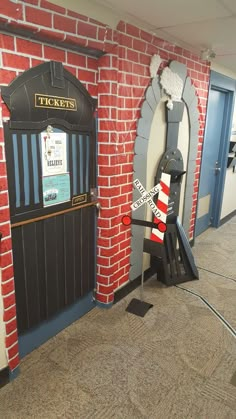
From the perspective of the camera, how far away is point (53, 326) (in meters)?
2.28

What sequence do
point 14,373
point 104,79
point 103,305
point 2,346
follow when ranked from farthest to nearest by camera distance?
point 103,305, point 104,79, point 14,373, point 2,346

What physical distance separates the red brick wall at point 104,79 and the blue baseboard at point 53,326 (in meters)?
0.15

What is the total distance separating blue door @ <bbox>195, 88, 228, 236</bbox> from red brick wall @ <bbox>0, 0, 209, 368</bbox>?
984 mm

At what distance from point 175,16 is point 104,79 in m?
0.65

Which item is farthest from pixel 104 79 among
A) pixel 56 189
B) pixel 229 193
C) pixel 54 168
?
pixel 229 193

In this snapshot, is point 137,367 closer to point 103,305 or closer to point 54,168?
point 103,305

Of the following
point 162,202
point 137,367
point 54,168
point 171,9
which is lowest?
point 137,367

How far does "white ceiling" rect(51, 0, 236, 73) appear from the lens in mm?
1834

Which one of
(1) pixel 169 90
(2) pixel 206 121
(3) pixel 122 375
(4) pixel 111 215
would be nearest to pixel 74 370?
(3) pixel 122 375

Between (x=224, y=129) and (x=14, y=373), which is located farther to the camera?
(x=224, y=129)

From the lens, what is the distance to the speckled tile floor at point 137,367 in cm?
172

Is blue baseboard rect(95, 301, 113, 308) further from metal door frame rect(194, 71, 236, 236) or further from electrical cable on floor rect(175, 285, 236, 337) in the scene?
metal door frame rect(194, 71, 236, 236)

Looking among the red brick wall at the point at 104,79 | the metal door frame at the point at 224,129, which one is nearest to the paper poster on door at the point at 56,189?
the red brick wall at the point at 104,79

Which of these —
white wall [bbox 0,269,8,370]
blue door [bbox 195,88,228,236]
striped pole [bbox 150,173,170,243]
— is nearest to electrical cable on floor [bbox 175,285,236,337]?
striped pole [bbox 150,173,170,243]
